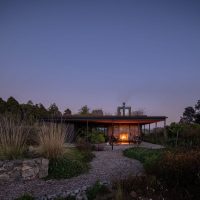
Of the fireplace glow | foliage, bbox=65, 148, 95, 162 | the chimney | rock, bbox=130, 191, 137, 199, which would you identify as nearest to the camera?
rock, bbox=130, 191, 137, 199

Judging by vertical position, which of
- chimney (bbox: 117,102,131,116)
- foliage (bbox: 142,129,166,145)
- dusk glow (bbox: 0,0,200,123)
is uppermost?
dusk glow (bbox: 0,0,200,123)

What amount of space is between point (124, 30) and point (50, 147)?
25.7ft

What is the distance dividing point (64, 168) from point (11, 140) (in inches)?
61.8

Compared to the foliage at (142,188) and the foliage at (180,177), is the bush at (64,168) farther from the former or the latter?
the foliage at (180,177)

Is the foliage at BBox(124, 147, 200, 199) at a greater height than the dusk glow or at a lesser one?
lesser

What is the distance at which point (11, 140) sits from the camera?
642 centimetres

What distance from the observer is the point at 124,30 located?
12234 millimetres

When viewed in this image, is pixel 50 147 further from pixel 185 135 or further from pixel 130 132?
pixel 130 132

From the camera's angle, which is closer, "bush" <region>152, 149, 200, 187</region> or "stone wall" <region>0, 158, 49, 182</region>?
"bush" <region>152, 149, 200, 187</region>

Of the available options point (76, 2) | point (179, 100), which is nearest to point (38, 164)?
point (76, 2)

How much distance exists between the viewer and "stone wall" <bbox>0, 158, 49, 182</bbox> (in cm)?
592

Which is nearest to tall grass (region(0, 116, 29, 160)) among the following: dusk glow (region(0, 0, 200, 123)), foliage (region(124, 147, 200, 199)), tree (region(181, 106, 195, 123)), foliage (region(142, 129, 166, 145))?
foliage (region(124, 147, 200, 199))

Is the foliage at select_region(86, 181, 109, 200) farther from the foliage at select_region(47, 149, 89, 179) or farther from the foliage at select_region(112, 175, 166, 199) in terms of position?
the foliage at select_region(47, 149, 89, 179)

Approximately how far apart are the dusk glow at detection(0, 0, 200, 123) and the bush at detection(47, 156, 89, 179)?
7170 mm
